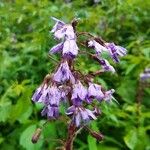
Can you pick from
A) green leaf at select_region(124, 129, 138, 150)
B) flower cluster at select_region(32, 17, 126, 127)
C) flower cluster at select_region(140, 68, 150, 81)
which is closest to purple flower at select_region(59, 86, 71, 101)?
flower cluster at select_region(32, 17, 126, 127)

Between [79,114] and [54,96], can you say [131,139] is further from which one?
[54,96]

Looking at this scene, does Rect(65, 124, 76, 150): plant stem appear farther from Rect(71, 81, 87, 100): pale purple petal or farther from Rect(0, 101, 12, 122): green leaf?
Rect(0, 101, 12, 122): green leaf

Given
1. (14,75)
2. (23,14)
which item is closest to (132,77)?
(14,75)

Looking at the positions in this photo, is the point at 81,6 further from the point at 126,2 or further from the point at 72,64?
the point at 72,64

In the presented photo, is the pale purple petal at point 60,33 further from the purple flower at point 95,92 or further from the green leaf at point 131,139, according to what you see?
the green leaf at point 131,139

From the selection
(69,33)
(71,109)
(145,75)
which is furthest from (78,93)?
(145,75)

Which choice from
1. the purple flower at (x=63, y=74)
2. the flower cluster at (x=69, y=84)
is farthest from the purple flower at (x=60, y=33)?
the purple flower at (x=63, y=74)
